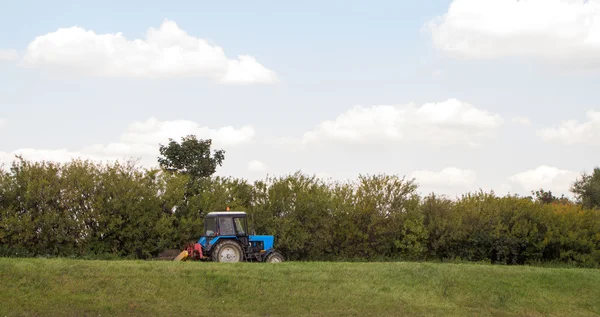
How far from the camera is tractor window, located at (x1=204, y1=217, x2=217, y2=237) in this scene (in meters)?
27.4

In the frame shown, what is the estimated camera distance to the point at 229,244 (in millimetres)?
26688

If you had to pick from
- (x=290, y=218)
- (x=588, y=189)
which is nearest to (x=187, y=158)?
(x=290, y=218)

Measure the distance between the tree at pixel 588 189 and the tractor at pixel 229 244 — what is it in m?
50.4

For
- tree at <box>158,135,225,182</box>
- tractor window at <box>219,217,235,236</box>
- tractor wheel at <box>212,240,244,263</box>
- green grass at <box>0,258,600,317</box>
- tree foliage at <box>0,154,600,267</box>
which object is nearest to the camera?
green grass at <box>0,258,600,317</box>

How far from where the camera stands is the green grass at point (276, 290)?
775 inches

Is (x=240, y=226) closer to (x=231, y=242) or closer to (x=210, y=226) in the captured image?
(x=231, y=242)

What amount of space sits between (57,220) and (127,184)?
3370 mm

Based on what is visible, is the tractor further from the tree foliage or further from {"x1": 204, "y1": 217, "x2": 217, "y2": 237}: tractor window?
the tree foliage

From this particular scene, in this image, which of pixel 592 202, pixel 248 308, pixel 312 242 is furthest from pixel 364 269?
pixel 592 202

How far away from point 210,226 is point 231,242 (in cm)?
149

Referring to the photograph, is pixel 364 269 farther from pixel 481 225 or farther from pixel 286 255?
pixel 481 225

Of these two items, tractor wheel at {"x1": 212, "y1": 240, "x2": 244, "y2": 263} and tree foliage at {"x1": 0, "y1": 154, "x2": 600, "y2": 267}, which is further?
tree foliage at {"x1": 0, "y1": 154, "x2": 600, "y2": 267}

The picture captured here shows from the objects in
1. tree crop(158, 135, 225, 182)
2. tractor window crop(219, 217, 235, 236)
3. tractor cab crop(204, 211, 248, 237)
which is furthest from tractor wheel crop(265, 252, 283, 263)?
tree crop(158, 135, 225, 182)

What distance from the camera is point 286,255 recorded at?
33656 millimetres
